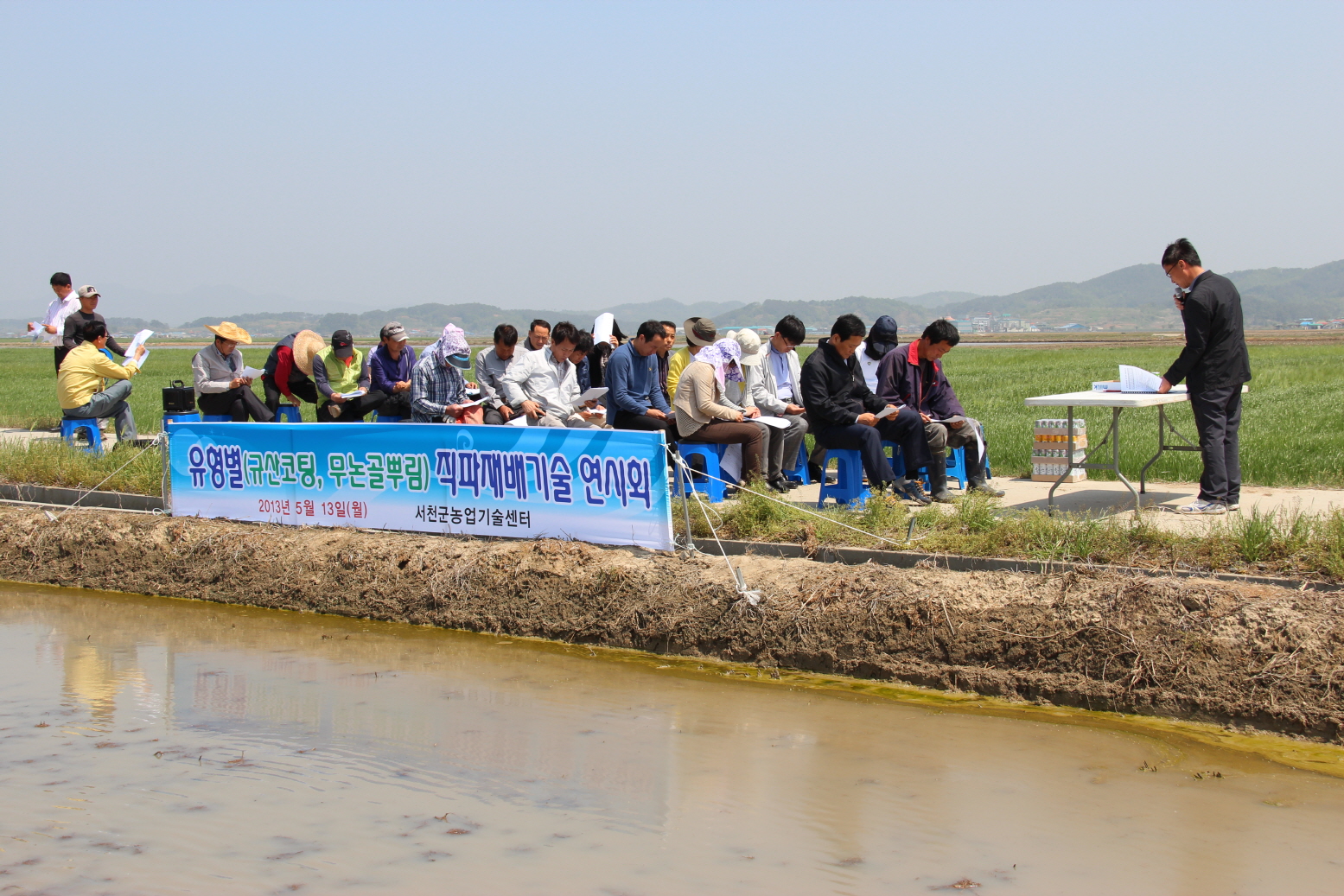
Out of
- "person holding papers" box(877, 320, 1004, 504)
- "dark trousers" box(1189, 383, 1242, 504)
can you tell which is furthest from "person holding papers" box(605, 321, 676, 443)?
"dark trousers" box(1189, 383, 1242, 504)

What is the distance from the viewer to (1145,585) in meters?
6.17

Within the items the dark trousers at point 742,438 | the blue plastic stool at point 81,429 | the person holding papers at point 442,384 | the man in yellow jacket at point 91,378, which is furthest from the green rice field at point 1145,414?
the person holding papers at point 442,384

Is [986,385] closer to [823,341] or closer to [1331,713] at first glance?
[823,341]

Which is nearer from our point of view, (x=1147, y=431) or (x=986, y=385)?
(x=1147, y=431)

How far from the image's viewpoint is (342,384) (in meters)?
12.9

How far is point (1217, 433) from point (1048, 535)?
82.5 inches

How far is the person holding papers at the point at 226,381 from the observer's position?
13.3m

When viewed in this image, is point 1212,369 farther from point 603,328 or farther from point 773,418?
point 603,328

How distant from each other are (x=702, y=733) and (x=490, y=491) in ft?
10.4

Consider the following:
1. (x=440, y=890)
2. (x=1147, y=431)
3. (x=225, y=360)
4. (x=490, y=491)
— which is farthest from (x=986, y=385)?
(x=440, y=890)

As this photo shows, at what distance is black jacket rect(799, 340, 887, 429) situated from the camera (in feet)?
30.5

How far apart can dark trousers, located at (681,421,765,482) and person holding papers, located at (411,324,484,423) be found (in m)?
2.08

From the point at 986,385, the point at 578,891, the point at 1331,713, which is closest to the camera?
the point at 578,891

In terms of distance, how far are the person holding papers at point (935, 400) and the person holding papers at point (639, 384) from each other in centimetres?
189
